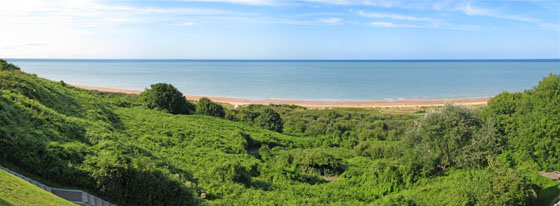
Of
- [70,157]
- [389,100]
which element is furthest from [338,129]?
[389,100]

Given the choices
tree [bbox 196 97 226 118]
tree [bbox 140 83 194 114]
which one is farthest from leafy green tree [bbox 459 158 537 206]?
tree [bbox 196 97 226 118]

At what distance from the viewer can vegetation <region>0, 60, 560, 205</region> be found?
10.1 metres

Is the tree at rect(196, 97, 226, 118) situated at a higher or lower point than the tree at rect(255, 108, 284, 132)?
higher

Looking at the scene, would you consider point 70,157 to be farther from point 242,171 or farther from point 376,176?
point 376,176

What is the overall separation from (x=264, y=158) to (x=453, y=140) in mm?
10417

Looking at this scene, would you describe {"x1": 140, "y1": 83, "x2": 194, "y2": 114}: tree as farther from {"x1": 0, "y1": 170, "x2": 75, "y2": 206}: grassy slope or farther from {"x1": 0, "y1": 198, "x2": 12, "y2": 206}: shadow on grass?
{"x1": 0, "y1": 198, "x2": 12, "y2": 206}: shadow on grass

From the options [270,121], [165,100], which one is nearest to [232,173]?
[165,100]


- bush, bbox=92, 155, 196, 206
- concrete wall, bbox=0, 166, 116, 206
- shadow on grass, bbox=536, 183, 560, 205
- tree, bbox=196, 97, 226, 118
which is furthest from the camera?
tree, bbox=196, 97, 226, 118

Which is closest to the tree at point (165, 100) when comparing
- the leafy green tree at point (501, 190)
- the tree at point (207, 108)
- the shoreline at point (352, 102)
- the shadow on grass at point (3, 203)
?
the tree at point (207, 108)

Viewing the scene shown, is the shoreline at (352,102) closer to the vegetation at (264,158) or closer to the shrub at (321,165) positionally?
the vegetation at (264,158)

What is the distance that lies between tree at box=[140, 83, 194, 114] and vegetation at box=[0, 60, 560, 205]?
15.6 feet

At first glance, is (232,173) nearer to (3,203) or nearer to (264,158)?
(264,158)

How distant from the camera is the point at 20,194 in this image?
259 inches

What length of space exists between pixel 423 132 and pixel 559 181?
6008 mm
